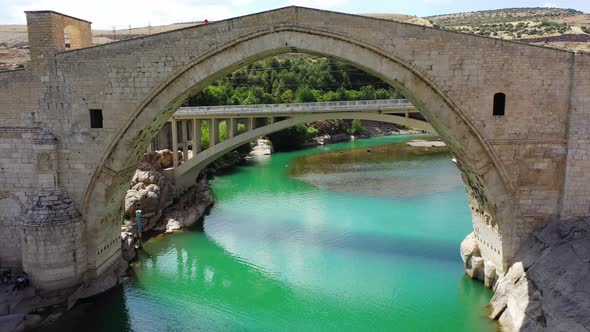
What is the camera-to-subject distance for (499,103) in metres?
9.07

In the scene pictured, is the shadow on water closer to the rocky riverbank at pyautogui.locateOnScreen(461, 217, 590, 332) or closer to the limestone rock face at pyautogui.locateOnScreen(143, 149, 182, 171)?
the limestone rock face at pyautogui.locateOnScreen(143, 149, 182, 171)

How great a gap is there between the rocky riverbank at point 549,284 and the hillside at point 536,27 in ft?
20.1

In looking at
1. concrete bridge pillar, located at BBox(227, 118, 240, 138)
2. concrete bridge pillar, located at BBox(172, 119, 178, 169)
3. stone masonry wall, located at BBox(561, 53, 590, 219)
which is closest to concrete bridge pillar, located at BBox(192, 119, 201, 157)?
concrete bridge pillar, located at BBox(172, 119, 178, 169)

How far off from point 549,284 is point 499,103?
3568 mm

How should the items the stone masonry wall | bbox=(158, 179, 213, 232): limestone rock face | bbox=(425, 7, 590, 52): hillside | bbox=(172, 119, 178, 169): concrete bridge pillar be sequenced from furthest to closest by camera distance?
1. bbox=(425, 7, 590, 52): hillside
2. bbox=(172, 119, 178, 169): concrete bridge pillar
3. bbox=(158, 179, 213, 232): limestone rock face
4. the stone masonry wall

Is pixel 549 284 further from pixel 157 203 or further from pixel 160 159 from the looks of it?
pixel 160 159

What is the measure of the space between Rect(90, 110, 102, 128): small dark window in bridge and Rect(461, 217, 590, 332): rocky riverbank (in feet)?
30.4

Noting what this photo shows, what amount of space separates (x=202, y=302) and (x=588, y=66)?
30.8ft

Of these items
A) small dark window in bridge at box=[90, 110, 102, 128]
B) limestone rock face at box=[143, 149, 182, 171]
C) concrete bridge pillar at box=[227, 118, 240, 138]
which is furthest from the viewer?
concrete bridge pillar at box=[227, 118, 240, 138]

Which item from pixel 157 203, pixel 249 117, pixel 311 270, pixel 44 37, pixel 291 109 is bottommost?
pixel 311 270

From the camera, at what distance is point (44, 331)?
29.5 feet

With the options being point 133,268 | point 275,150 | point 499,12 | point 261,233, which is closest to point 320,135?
point 275,150

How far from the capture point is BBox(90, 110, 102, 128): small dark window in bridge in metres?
9.94

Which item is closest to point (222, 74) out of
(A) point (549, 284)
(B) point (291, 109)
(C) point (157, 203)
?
(C) point (157, 203)
